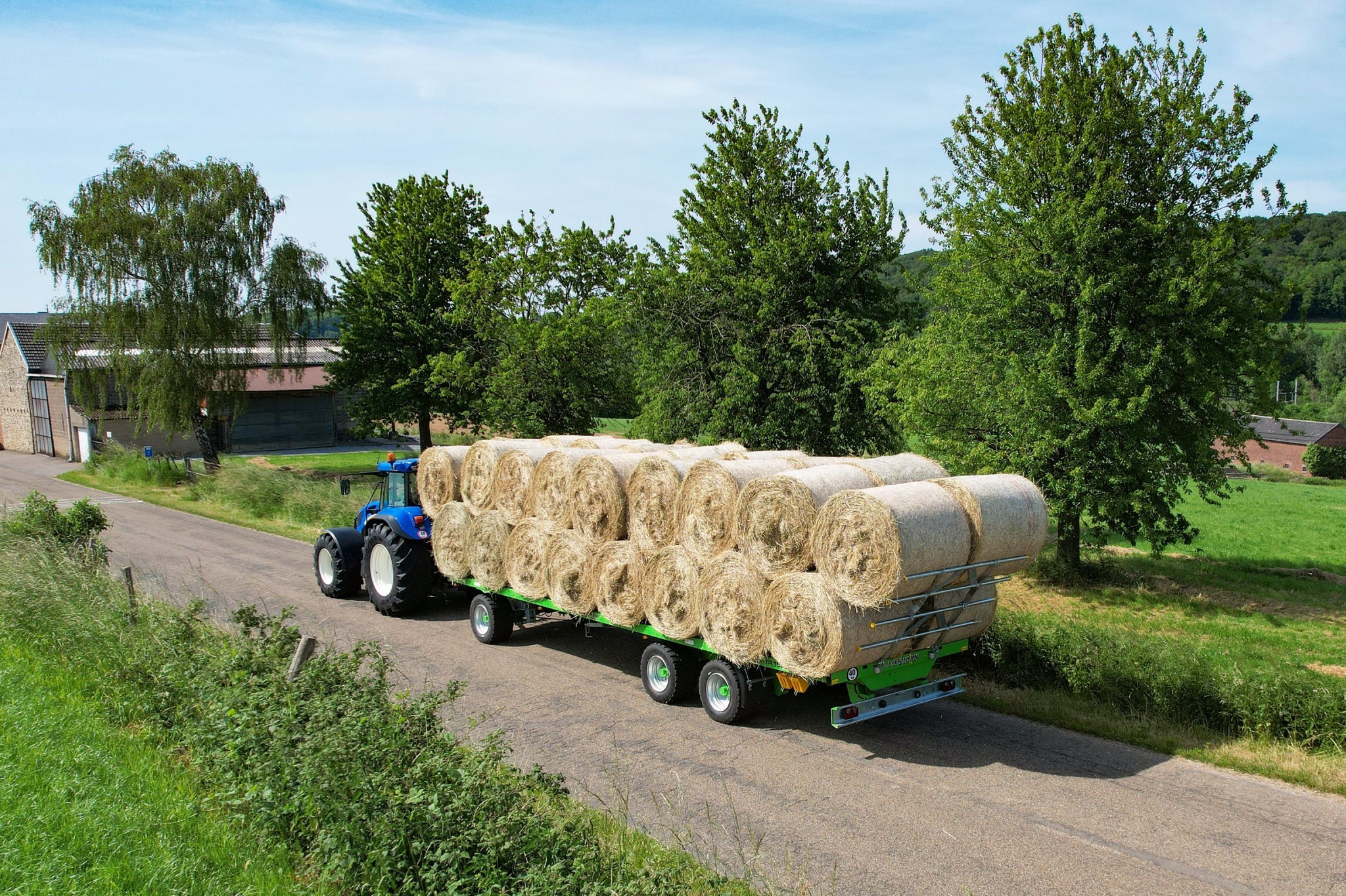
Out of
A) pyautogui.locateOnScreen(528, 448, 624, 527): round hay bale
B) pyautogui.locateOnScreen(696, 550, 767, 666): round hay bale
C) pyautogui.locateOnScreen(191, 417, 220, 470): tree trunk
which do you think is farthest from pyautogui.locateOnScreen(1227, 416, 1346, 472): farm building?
pyautogui.locateOnScreen(696, 550, 767, 666): round hay bale

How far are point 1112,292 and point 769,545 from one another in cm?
932

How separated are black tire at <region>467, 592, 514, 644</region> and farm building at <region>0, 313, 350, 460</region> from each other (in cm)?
3270

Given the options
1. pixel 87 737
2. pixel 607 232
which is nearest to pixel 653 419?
→ pixel 607 232

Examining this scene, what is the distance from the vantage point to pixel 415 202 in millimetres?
31891

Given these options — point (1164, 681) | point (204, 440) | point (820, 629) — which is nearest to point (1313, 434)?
point (1164, 681)

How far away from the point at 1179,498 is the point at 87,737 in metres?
15.7

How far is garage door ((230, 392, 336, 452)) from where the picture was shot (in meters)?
45.5

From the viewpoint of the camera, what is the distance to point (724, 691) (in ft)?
28.7

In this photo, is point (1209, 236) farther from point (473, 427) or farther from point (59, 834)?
point (473, 427)

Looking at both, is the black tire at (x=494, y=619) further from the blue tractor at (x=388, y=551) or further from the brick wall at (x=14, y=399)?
the brick wall at (x=14, y=399)

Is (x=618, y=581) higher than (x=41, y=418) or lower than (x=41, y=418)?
lower

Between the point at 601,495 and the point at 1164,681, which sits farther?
the point at 601,495

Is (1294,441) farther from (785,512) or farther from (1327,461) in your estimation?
(785,512)

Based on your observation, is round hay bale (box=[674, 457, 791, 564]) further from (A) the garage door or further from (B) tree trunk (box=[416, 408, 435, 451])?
(A) the garage door
